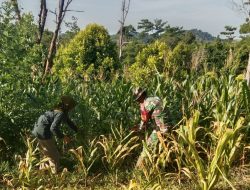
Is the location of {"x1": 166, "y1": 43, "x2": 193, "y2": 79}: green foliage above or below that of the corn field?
above

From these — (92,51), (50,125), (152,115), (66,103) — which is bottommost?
(50,125)

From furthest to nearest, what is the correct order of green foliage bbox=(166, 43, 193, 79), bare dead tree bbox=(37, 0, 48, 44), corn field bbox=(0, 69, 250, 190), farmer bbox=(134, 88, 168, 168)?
bare dead tree bbox=(37, 0, 48, 44), green foliage bbox=(166, 43, 193, 79), farmer bbox=(134, 88, 168, 168), corn field bbox=(0, 69, 250, 190)

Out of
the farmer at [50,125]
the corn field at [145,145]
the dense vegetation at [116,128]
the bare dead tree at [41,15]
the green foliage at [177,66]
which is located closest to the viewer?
the corn field at [145,145]

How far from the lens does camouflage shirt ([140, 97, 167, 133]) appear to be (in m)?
5.59

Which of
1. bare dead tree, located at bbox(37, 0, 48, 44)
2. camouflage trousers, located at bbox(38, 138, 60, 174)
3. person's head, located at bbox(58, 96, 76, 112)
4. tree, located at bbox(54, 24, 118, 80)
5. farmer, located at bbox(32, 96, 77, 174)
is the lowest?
camouflage trousers, located at bbox(38, 138, 60, 174)

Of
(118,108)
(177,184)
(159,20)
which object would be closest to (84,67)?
(118,108)

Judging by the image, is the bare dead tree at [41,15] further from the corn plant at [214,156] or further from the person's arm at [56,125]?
the corn plant at [214,156]

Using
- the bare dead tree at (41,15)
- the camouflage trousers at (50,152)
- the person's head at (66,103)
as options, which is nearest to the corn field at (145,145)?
the camouflage trousers at (50,152)

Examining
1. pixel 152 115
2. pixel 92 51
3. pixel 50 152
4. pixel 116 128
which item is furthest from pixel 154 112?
pixel 92 51

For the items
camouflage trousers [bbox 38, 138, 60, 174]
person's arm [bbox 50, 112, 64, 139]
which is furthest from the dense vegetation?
person's arm [bbox 50, 112, 64, 139]

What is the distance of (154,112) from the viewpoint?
18.7 feet

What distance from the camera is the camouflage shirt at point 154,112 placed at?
5.59 m

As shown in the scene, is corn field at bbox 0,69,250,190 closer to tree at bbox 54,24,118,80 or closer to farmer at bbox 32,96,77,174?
farmer at bbox 32,96,77,174

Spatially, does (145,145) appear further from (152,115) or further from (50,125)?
(50,125)
